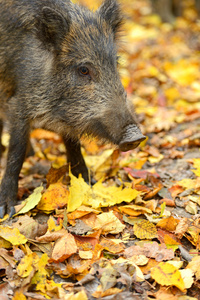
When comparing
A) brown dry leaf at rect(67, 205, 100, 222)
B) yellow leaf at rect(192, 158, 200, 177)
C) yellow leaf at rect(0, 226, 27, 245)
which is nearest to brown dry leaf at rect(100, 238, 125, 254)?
brown dry leaf at rect(67, 205, 100, 222)

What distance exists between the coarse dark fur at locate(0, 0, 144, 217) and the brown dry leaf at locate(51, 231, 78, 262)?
105cm

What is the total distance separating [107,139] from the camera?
4.02m

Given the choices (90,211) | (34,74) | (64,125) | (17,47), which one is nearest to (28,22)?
(17,47)

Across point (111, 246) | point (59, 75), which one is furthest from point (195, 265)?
point (59, 75)

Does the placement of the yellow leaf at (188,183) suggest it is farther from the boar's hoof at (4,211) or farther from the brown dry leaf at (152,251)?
the boar's hoof at (4,211)

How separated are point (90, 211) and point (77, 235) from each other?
337 mm

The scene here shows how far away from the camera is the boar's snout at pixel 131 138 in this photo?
3.69 m

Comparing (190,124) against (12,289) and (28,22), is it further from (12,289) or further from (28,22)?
(12,289)

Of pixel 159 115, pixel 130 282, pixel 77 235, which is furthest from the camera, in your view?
pixel 159 115

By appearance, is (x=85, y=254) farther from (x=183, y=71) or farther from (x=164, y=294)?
(x=183, y=71)

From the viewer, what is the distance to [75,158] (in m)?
4.89

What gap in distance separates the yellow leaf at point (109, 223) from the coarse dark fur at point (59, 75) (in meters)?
0.73

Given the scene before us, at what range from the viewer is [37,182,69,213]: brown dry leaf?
13.4 feet

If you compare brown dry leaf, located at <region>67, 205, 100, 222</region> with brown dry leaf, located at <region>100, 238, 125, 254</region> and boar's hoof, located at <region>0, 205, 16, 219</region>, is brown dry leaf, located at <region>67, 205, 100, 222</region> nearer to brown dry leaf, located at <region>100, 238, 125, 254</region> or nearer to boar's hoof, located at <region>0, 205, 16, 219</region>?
brown dry leaf, located at <region>100, 238, 125, 254</region>
